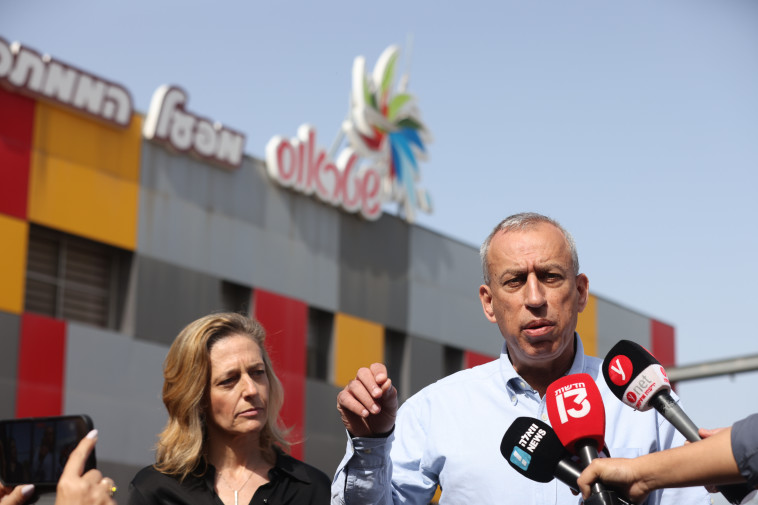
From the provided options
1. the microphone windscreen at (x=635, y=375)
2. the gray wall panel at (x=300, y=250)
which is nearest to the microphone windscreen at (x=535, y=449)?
the microphone windscreen at (x=635, y=375)

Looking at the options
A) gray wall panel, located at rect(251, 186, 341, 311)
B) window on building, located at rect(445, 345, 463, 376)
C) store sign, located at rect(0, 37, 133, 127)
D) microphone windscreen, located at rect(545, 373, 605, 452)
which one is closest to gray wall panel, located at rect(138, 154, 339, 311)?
gray wall panel, located at rect(251, 186, 341, 311)

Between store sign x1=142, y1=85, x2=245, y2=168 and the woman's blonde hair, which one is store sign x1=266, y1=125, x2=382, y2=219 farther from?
the woman's blonde hair

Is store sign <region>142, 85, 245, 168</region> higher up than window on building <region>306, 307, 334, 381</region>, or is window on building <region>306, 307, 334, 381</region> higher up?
store sign <region>142, 85, 245, 168</region>

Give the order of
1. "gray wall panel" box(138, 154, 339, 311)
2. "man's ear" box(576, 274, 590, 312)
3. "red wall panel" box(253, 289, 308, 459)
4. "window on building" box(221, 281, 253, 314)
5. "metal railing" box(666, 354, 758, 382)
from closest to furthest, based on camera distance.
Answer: "man's ear" box(576, 274, 590, 312) < "metal railing" box(666, 354, 758, 382) < "gray wall panel" box(138, 154, 339, 311) < "window on building" box(221, 281, 253, 314) < "red wall panel" box(253, 289, 308, 459)

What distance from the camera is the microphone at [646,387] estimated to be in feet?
9.89

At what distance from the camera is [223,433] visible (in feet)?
15.6

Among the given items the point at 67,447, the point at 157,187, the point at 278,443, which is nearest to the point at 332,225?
the point at 157,187

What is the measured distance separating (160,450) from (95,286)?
13.0 meters

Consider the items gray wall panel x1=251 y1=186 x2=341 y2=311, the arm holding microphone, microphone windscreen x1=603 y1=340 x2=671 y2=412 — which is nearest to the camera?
the arm holding microphone

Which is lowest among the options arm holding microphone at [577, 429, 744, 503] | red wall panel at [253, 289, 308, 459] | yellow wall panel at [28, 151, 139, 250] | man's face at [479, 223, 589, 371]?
arm holding microphone at [577, 429, 744, 503]

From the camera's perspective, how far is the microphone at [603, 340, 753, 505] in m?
3.02

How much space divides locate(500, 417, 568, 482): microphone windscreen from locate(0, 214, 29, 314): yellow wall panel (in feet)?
44.9

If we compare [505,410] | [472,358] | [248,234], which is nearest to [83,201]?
[248,234]

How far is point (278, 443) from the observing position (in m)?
4.82
